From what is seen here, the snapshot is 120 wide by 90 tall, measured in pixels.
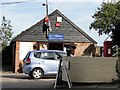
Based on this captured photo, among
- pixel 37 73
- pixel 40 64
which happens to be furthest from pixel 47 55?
pixel 37 73

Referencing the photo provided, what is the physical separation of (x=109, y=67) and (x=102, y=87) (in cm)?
204

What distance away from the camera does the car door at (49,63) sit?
22.6 meters

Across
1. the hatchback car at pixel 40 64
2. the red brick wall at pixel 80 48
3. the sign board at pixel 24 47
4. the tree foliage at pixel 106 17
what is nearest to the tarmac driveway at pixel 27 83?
the hatchback car at pixel 40 64

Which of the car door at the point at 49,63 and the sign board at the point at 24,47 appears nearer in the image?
the car door at the point at 49,63

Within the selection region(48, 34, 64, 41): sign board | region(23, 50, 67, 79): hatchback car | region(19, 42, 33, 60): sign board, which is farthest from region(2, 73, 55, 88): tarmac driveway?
region(48, 34, 64, 41): sign board

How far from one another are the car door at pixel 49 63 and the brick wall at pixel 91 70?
5458 mm

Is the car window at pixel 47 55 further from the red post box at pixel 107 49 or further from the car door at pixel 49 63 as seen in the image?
the red post box at pixel 107 49

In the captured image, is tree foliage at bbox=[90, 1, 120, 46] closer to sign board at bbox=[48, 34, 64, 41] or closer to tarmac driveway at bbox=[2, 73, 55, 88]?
sign board at bbox=[48, 34, 64, 41]

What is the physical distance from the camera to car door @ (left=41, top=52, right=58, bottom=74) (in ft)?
74.2

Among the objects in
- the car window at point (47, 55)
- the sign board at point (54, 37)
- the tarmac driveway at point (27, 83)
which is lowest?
the tarmac driveway at point (27, 83)

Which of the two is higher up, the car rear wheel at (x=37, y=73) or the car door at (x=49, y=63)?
the car door at (x=49, y=63)

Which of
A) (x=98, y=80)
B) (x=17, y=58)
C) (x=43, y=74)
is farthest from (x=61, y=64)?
(x=17, y=58)

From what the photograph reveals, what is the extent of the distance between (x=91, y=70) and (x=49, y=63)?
5812 mm

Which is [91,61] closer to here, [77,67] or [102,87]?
[77,67]
